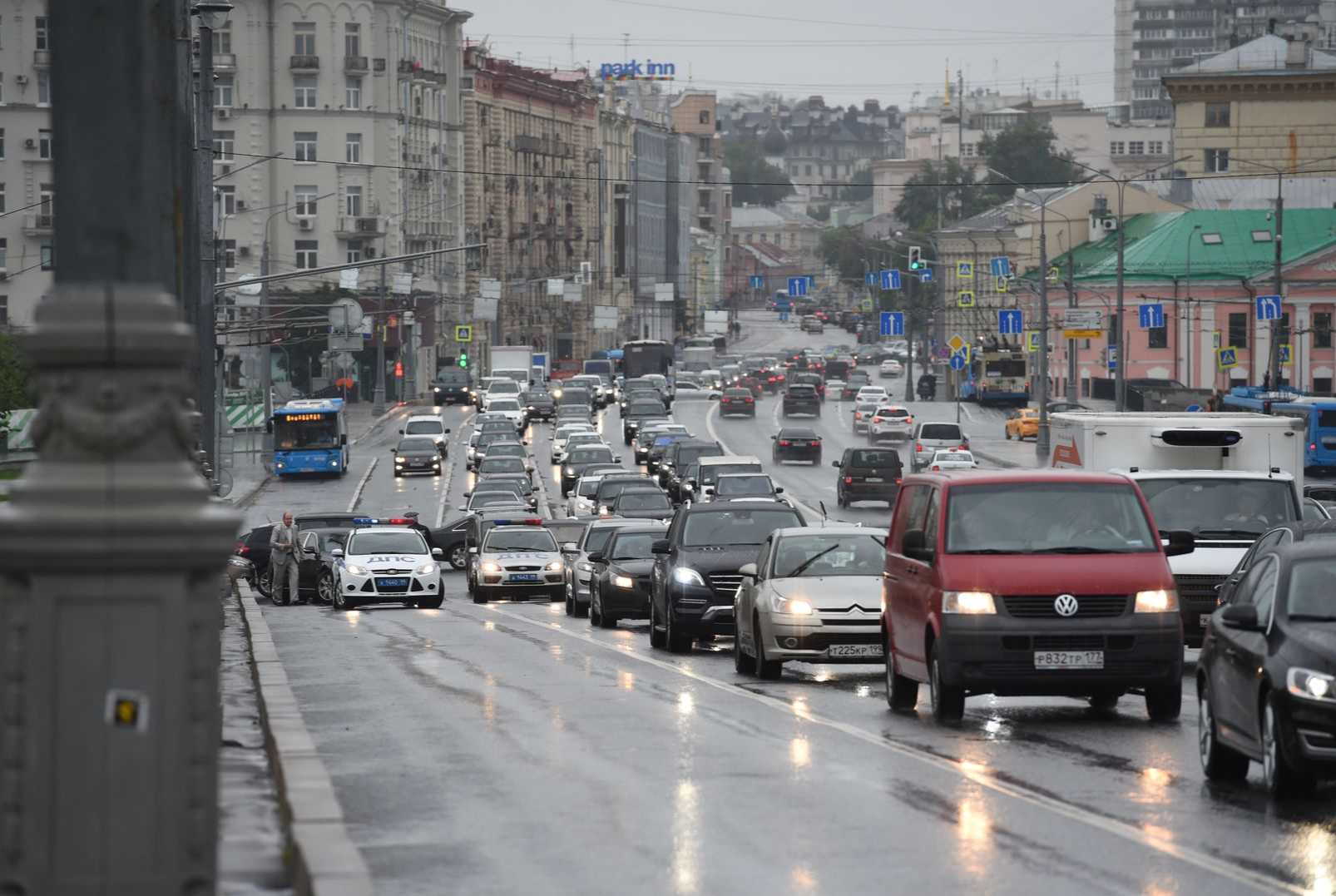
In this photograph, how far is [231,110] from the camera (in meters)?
128

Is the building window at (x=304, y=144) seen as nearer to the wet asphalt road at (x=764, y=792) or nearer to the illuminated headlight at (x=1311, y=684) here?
the wet asphalt road at (x=764, y=792)

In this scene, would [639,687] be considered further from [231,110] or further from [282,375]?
[231,110]

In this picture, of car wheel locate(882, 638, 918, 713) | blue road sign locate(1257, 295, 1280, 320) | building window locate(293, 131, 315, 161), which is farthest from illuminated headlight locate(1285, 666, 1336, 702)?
building window locate(293, 131, 315, 161)

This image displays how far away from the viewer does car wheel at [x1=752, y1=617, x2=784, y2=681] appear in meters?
20.7

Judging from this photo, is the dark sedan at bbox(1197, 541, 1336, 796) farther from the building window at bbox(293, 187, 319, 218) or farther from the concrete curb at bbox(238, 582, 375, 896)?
the building window at bbox(293, 187, 319, 218)

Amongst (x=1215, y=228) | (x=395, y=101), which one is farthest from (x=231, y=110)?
(x=1215, y=228)

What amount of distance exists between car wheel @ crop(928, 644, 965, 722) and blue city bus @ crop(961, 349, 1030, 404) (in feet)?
313

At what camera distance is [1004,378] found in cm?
11138

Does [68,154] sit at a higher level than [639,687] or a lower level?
higher

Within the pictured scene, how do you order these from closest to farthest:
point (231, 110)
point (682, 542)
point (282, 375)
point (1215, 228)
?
point (682, 542) < point (1215, 228) < point (282, 375) < point (231, 110)

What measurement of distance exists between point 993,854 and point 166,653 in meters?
5.13

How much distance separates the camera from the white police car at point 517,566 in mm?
41188

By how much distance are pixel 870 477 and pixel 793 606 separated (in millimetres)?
45462

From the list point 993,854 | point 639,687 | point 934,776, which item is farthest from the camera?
point 639,687
